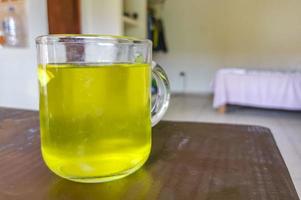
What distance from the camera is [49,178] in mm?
373

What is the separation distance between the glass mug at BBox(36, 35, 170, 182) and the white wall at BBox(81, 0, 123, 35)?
188cm

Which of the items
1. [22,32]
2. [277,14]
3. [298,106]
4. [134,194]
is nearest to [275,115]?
[298,106]

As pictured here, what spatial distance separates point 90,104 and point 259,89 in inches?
118

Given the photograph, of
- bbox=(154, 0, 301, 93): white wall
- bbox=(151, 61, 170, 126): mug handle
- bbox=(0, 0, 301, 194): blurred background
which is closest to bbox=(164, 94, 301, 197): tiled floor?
bbox=(0, 0, 301, 194): blurred background

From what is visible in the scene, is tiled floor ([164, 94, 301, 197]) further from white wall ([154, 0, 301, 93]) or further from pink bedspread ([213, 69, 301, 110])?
white wall ([154, 0, 301, 93])

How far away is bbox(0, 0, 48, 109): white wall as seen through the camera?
64.9 inches

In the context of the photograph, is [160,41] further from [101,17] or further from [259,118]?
[101,17]

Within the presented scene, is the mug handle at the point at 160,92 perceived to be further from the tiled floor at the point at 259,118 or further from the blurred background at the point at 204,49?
the tiled floor at the point at 259,118

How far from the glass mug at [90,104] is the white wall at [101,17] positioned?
1882 mm

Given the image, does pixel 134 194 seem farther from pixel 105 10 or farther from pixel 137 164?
pixel 105 10

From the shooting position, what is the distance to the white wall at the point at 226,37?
13.9 ft

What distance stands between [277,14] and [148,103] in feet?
14.4

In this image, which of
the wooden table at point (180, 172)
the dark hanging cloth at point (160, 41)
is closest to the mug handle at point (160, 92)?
the wooden table at point (180, 172)

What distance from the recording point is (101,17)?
2219mm
